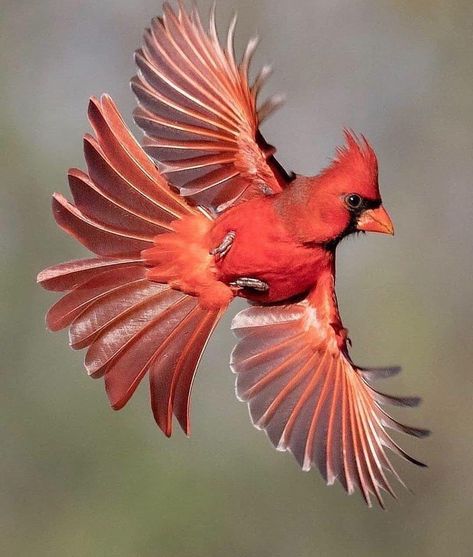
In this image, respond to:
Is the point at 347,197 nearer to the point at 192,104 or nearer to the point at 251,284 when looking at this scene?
the point at 251,284

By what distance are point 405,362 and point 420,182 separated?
1.05 meters

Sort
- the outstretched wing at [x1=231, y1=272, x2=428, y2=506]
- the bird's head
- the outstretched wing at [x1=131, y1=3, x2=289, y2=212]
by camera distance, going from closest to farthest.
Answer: the outstretched wing at [x1=131, y1=3, x2=289, y2=212]
the bird's head
the outstretched wing at [x1=231, y1=272, x2=428, y2=506]

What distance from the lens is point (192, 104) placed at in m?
4.61

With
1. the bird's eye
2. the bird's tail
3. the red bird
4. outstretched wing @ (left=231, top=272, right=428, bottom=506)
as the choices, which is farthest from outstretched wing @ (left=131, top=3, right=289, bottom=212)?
outstretched wing @ (left=231, top=272, right=428, bottom=506)

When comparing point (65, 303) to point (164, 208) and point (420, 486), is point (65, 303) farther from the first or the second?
point (420, 486)

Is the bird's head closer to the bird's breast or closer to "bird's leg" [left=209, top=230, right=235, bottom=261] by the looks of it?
the bird's breast

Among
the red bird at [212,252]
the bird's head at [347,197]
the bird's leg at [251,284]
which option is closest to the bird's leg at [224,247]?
the red bird at [212,252]

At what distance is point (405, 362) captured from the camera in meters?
8.48

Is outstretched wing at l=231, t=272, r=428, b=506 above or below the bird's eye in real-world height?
below

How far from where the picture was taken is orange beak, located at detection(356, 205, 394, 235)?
473cm

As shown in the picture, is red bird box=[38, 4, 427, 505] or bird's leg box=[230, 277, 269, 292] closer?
red bird box=[38, 4, 427, 505]

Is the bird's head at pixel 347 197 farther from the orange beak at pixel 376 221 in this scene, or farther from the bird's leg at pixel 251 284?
the bird's leg at pixel 251 284

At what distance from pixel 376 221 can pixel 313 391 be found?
85 centimetres

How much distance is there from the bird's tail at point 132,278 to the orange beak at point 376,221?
0.51 metres
